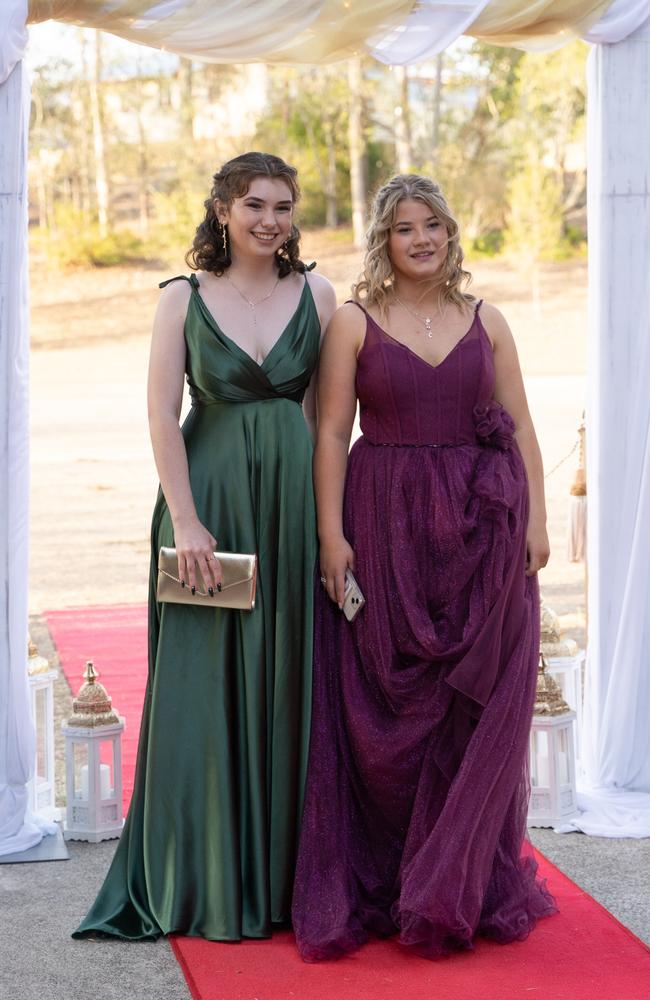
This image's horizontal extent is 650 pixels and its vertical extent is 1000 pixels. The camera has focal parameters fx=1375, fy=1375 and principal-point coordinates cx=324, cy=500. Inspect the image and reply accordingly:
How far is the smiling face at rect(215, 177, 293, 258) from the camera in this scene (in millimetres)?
3387

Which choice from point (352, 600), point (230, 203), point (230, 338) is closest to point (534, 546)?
point (352, 600)

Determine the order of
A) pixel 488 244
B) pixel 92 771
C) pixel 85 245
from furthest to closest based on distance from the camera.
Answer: pixel 488 244, pixel 85 245, pixel 92 771

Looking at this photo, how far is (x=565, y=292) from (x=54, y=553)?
16.5 metres

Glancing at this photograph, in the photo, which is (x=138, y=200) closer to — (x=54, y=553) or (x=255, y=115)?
(x=255, y=115)

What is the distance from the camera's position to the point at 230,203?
11.2 ft

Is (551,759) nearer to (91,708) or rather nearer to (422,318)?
(91,708)

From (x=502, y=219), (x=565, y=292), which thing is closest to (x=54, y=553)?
(x=565, y=292)

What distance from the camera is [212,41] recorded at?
13.3 feet

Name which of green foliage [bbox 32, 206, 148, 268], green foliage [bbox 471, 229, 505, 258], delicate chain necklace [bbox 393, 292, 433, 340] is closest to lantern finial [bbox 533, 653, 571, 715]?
delicate chain necklace [bbox 393, 292, 433, 340]

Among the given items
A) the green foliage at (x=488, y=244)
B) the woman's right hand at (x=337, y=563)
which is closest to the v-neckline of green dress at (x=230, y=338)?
the woman's right hand at (x=337, y=563)

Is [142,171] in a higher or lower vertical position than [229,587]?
higher

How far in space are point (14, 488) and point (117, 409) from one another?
50.7ft
